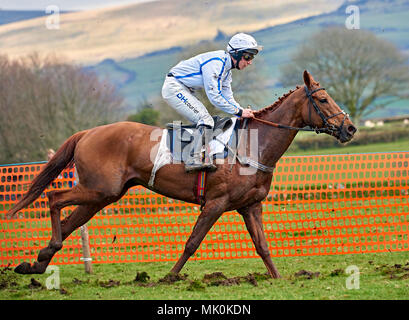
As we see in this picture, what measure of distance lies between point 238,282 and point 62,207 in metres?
2.30

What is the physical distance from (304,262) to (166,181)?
2732 mm

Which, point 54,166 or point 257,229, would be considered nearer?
point 257,229

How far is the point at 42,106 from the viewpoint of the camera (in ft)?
94.0

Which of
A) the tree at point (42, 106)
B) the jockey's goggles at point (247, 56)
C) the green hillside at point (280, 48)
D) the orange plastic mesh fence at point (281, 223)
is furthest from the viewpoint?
the green hillside at point (280, 48)

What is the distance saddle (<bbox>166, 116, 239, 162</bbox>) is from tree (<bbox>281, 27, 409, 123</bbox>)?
83.6 feet

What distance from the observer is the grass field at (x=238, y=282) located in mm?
5930

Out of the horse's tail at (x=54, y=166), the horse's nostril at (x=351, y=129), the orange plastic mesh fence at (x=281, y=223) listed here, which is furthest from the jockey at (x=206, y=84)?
the orange plastic mesh fence at (x=281, y=223)

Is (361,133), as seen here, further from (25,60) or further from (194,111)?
(194,111)

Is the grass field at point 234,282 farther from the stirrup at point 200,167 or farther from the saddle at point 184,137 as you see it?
the saddle at point 184,137

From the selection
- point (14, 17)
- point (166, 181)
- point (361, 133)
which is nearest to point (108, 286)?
point (166, 181)

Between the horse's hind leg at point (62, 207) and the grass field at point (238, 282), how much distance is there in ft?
1.33

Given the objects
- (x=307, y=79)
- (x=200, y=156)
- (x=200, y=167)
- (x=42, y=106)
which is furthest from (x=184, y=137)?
(x=42, y=106)

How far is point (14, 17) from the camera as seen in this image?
39688 millimetres

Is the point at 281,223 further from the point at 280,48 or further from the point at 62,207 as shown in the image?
the point at 280,48
